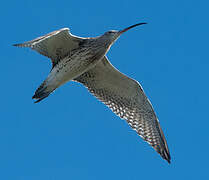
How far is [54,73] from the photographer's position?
11.7m

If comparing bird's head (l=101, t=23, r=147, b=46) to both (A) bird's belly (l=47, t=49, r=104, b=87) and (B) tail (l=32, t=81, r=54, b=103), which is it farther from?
(B) tail (l=32, t=81, r=54, b=103)

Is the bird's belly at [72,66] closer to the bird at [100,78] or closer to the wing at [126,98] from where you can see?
the bird at [100,78]

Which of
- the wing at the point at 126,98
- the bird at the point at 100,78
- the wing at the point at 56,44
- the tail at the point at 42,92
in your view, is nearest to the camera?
the wing at the point at 56,44

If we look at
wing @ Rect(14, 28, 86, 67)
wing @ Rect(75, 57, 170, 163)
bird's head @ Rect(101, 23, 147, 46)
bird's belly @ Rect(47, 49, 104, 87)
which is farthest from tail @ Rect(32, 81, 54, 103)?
bird's head @ Rect(101, 23, 147, 46)

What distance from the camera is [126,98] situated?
13094 mm

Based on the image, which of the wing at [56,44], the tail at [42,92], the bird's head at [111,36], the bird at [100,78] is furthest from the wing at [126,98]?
the tail at [42,92]

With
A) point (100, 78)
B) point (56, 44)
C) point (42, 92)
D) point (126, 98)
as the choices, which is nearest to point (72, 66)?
point (56, 44)

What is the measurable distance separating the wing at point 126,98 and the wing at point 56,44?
1.08 meters

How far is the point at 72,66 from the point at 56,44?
74cm

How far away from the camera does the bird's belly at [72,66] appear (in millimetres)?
11422

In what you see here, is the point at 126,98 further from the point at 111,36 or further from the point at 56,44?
the point at 56,44

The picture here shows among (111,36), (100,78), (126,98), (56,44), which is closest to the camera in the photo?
(111,36)

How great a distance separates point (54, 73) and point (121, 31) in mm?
2041

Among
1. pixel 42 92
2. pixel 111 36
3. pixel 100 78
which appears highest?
pixel 111 36
